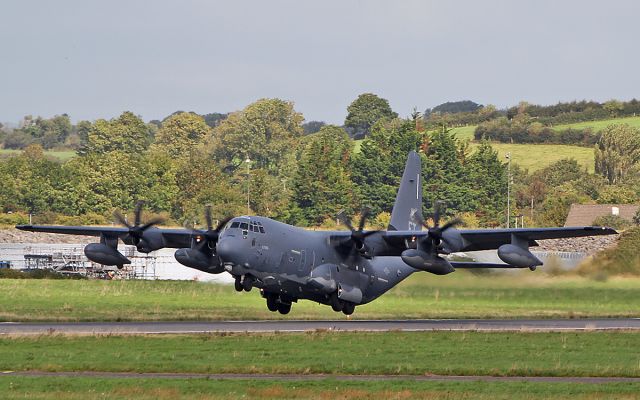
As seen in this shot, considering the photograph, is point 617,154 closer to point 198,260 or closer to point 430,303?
point 430,303

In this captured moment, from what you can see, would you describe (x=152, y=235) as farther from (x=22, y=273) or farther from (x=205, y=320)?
(x=22, y=273)

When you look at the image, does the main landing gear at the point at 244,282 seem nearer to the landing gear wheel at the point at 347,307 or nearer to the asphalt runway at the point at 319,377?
the landing gear wheel at the point at 347,307

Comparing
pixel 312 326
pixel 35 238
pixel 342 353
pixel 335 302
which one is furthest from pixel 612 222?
pixel 342 353

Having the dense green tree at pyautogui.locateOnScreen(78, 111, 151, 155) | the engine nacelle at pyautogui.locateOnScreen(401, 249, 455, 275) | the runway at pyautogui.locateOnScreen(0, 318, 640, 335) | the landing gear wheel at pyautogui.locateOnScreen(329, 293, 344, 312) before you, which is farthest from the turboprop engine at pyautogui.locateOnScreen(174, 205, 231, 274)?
the dense green tree at pyautogui.locateOnScreen(78, 111, 151, 155)

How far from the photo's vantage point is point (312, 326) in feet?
159

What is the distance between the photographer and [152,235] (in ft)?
175

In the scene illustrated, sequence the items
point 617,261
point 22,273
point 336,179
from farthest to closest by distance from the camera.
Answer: point 336,179 < point 22,273 < point 617,261

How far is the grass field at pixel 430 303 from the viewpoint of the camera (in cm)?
5503

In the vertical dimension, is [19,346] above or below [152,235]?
below

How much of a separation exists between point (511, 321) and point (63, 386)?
27710 millimetres

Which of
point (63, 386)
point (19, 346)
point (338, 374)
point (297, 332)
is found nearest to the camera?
point (63, 386)

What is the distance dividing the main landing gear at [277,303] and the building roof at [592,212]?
69681mm

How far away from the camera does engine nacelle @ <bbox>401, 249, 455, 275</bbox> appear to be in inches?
1861

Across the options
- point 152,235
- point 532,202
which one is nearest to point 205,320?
point 152,235
